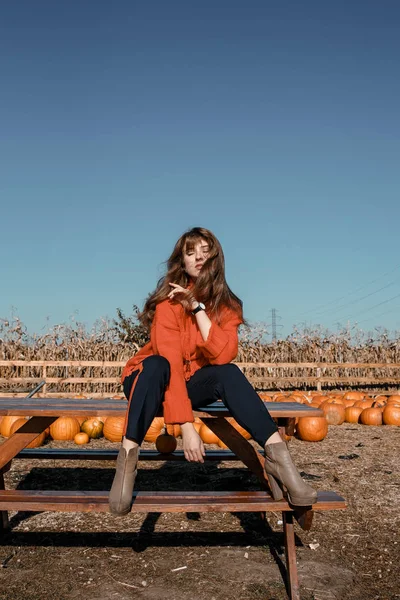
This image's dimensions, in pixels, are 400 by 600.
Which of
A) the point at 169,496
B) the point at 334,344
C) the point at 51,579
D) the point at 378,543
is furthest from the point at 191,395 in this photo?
the point at 334,344

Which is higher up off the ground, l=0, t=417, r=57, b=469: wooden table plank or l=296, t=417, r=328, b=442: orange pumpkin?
l=0, t=417, r=57, b=469: wooden table plank

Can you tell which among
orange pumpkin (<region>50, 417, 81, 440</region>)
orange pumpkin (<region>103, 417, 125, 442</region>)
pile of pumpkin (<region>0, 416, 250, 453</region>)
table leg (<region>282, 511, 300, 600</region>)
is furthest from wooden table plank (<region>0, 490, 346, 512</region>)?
orange pumpkin (<region>50, 417, 81, 440</region>)

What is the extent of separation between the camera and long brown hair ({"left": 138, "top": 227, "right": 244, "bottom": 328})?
333 centimetres

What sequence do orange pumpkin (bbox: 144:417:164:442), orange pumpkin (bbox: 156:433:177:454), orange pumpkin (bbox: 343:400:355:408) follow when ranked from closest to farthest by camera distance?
orange pumpkin (bbox: 156:433:177:454) → orange pumpkin (bbox: 144:417:164:442) → orange pumpkin (bbox: 343:400:355:408)

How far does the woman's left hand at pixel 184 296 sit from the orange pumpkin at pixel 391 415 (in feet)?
21.7

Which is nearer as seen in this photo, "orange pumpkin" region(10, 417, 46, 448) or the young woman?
the young woman

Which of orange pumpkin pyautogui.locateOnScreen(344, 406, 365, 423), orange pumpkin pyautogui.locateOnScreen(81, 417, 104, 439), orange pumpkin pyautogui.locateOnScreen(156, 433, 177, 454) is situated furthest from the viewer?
orange pumpkin pyautogui.locateOnScreen(344, 406, 365, 423)

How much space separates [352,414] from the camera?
9328mm

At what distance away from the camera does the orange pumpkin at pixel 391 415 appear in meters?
8.87

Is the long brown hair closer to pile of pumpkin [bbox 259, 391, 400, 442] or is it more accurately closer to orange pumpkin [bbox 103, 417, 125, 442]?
orange pumpkin [bbox 103, 417, 125, 442]

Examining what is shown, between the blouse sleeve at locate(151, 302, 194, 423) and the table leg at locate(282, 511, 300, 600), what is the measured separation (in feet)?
2.58

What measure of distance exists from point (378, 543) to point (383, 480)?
1.74 metres

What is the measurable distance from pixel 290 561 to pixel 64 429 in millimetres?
4907

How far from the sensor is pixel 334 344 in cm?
1788
